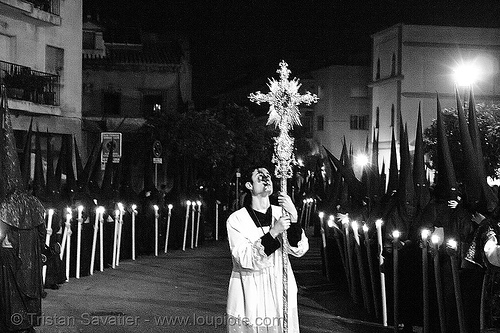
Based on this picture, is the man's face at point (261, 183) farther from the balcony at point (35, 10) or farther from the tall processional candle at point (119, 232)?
the balcony at point (35, 10)

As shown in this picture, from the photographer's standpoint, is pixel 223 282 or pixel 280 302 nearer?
pixel 280 302

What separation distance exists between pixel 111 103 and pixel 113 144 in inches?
910

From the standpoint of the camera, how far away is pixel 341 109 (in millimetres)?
65250

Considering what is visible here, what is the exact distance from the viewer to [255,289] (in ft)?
25.7

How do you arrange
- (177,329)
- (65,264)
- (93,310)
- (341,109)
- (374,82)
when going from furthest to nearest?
1. (341,109)
2. (374,82)
3. (65,264)
4. (93,310)
5. (177,329)

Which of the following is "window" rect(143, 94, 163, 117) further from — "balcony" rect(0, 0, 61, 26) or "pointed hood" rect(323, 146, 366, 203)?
"pointed hood" rect(323, 146, 366, 203)

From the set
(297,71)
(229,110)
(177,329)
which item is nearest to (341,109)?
(297,71)

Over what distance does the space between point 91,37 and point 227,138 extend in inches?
390

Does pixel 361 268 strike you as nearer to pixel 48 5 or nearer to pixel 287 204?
pixel 287 204

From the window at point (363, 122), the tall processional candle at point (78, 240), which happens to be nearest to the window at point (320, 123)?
the window at point (363, 122)

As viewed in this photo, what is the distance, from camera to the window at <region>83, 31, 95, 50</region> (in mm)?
43281

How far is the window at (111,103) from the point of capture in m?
44.4

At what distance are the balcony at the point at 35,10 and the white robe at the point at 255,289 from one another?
2039 cm

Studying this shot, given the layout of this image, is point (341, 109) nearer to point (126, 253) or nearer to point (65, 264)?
point (126, 253)
